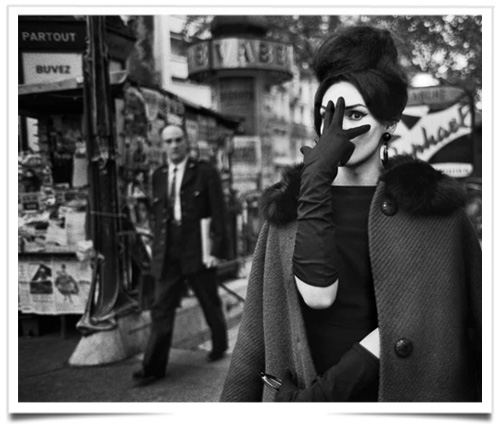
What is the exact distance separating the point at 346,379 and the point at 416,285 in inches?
13.9

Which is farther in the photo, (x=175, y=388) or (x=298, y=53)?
(x=298, y=53)

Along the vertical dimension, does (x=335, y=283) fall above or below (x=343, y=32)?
below

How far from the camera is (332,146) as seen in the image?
70.0 inches

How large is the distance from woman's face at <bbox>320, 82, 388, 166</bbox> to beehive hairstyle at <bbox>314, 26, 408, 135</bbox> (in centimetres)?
2

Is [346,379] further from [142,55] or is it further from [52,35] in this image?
[142,55]

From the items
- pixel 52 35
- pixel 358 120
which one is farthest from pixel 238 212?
pixel 358 120

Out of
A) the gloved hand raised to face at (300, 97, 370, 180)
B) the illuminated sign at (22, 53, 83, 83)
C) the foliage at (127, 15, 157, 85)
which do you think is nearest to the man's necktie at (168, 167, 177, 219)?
the foliage at (127, 15, 157, 85)

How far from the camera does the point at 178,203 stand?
4.35 m

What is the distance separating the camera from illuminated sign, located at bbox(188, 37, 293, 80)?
5.08 m

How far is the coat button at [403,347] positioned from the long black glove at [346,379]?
77 mm

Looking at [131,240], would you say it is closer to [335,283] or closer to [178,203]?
[178,203]
